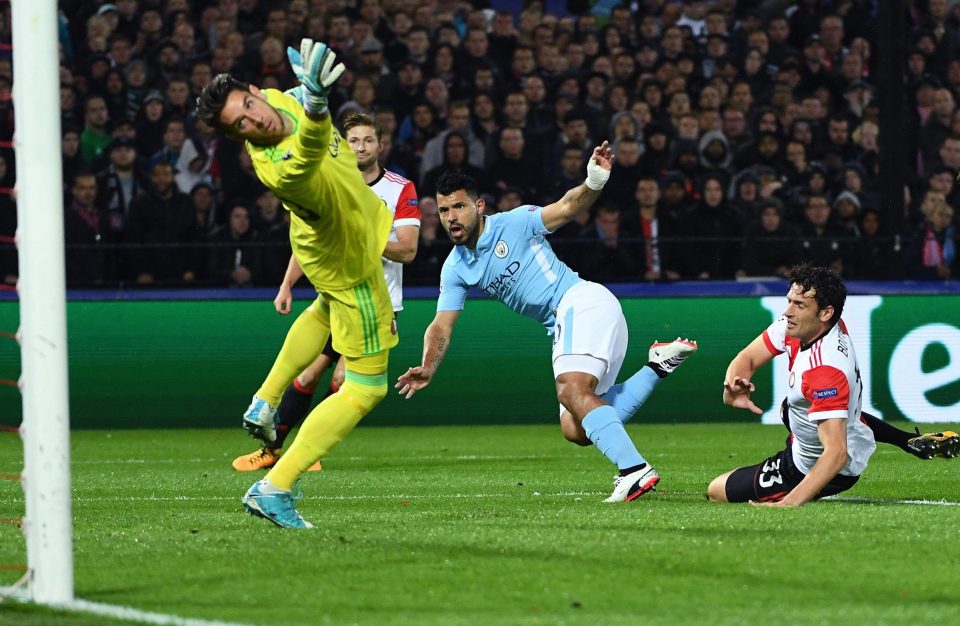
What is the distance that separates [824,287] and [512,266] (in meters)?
1.93

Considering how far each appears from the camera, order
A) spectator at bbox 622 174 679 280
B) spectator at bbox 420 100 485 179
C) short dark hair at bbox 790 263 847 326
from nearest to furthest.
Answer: short dark hair at bbox 790 263 847 326 < spectator at bbox 622 174 679 280 < spectator at bbox 420 100 485 179

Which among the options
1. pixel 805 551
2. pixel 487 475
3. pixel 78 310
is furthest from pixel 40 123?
pixel 78 310

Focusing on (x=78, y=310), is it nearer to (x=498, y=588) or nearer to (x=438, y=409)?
(x=438, y=409)

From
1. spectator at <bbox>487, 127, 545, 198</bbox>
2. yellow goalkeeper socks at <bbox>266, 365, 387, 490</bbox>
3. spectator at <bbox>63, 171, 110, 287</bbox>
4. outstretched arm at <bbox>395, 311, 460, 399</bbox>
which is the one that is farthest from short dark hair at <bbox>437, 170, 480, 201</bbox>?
spectator at <bbox>487, 127, 545, 198</bbox>

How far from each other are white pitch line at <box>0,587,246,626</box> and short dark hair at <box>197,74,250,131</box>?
1.93 meters

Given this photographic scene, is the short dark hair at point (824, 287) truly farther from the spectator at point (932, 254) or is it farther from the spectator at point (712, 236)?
the spectator at point (932, 254)

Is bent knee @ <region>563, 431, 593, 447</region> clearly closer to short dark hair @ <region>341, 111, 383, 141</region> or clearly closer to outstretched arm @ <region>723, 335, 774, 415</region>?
outstretched arm @ <region>723, 335, 774, 415</region>

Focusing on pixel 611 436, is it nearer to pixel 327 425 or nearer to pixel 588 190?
pixel 588 190

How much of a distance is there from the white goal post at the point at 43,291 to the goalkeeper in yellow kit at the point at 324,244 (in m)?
1.21

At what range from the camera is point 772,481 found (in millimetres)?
7449

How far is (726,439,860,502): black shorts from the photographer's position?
7.37 meters

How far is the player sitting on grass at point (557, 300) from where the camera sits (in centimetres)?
788

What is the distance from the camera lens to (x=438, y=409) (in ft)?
42.8

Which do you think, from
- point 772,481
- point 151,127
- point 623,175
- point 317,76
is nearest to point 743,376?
point 772,481
